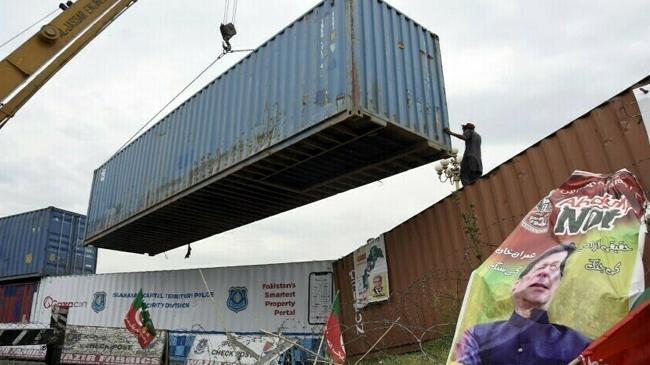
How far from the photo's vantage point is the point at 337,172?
340 inches

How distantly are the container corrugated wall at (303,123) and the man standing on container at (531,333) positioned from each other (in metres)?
3.65

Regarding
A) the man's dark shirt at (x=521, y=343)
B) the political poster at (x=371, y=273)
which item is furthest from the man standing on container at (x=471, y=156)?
the man's dark shirt at (x=521, y=343)

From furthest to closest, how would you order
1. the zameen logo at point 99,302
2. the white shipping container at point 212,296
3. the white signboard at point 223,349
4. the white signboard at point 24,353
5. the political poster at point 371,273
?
the zameen logo at point 99,302 → the white signboard at point 24,353 → the white shipping container at point 212,296 → the political poster at point 371,273 → the white signboard at point 223,349

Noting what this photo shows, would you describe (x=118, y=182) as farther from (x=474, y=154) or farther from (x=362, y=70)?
(x=474, y=154)

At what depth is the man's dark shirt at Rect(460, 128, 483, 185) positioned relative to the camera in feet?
23.5

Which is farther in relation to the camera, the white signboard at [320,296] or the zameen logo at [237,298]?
the zameen logo at [237,298]

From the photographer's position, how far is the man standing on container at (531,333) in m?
2.46

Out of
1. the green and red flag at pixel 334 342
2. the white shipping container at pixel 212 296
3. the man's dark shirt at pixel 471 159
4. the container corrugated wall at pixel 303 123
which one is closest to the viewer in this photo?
the green and red flag at pixel 334 342

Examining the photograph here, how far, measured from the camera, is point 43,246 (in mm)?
15461

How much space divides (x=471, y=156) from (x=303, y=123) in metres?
2.59

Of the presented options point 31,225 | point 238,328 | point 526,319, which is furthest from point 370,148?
point 31,225

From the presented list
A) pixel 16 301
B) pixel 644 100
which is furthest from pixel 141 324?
pixel 16 301

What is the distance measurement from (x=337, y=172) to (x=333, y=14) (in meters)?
2.85

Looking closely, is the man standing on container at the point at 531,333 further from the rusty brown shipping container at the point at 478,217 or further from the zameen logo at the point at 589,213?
the rusty brown shipping container at the point at 478,217
